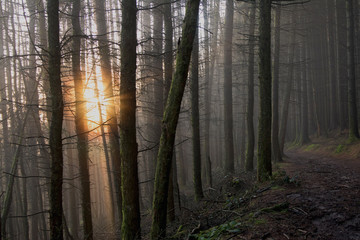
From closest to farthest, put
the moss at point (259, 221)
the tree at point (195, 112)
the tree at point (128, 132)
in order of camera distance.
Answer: the moss at point (259, 221) < the tree at point (128, 132) < the tree at point (195, 112)

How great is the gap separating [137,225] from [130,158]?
1536 mm

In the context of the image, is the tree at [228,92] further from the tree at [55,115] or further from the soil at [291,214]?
the tree at [55,115]

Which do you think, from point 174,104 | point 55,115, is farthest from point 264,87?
point 55,115

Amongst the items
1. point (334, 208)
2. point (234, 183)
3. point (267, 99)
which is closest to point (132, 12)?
point (267, 99)

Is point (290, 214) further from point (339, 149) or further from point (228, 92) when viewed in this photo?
point (339, 149)

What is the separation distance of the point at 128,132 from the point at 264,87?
177 inches

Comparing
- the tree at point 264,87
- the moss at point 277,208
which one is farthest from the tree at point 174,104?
the tree at point 264,87

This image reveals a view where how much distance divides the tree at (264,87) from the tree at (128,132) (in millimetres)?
4114

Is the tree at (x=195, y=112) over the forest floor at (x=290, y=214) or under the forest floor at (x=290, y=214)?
over

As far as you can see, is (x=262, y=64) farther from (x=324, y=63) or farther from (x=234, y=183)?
(x=324, y=63)

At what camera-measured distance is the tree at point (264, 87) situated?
25.9 ft

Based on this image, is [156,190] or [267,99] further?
[267,99]

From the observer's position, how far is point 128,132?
577cm

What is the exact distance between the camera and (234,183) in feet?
31.2
